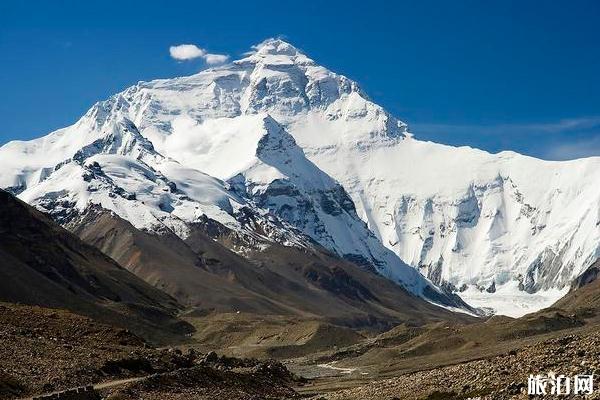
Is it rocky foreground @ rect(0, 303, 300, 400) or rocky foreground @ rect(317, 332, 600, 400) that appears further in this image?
rocky foreground @ rect(0, 303, 300, 400)

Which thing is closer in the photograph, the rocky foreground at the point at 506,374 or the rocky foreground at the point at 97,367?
the rocky foreground at the point at 506,374

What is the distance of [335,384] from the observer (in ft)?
481

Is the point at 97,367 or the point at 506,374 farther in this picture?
the point at 97,367

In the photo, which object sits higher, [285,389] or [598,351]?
[598,351]

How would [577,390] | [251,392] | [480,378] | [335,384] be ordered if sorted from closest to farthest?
[577,390]
[480,378]
[251,392]
[335,384]

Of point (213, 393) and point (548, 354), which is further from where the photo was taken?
point (213, 393)

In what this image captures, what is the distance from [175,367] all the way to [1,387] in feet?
104

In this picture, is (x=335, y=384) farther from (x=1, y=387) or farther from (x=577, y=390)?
(x=577, y=390)

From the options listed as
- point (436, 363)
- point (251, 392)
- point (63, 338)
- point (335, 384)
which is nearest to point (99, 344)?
point (63, 338)

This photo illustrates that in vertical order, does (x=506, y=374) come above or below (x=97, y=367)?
above

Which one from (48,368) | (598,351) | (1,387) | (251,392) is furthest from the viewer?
(251,392)

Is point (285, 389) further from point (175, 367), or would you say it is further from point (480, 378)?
point (480, 378)

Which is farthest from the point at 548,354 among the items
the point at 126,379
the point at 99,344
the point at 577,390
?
the point at 99,344

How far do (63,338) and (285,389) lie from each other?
81.2ft
